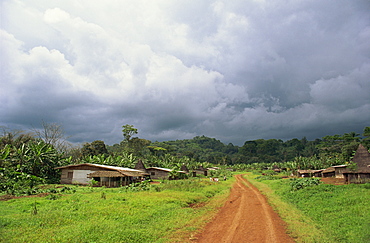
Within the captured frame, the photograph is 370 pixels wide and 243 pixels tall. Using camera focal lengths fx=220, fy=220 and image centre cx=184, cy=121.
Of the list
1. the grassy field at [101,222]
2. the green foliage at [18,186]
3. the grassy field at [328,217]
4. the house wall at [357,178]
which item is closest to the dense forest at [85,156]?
the green foliage at [18,186]

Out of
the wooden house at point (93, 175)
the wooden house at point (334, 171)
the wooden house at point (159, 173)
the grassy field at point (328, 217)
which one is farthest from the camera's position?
the wooden house at point (159, 173)

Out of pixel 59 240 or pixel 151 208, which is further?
pixel 151 208

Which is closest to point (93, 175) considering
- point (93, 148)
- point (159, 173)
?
point (159, 173)

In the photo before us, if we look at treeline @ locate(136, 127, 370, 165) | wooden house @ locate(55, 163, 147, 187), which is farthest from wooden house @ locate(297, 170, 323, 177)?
wooden house @ locate(55, 163, 147, 187)

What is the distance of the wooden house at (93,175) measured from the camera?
31812 millimetres

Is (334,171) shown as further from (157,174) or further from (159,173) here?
(157,174)

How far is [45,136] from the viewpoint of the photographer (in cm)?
4625

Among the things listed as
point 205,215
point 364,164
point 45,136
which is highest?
point 45,136

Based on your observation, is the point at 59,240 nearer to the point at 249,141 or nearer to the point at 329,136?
the point at 329,136

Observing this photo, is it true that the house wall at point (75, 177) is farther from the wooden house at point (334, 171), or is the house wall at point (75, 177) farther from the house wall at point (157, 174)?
the wooden house at point (334, 171)

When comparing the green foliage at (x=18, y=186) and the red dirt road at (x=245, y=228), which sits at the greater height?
the green foliage at (x=18, y=186)

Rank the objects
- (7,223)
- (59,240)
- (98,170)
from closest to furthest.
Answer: (59,240), (7,223), (98,170)

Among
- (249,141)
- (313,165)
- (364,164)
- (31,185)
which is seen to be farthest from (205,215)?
(249,141)

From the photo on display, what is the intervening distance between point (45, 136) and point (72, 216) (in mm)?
41594
